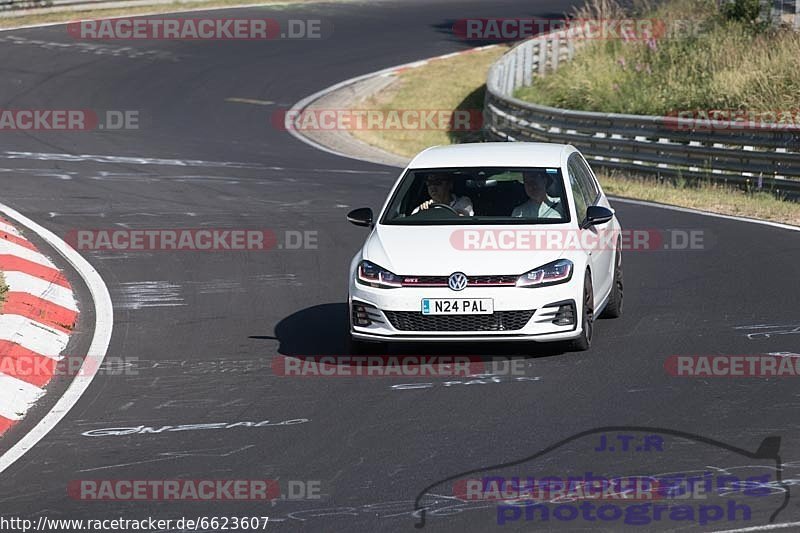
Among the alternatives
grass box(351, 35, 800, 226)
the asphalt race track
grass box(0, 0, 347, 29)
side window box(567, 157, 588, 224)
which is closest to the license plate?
the asphalt race track

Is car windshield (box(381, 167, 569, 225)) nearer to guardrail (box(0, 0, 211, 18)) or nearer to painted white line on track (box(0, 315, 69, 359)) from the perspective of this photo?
painted white line on track (box(0, 315, 69, 359))

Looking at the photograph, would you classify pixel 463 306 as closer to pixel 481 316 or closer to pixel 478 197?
pixel 481 316

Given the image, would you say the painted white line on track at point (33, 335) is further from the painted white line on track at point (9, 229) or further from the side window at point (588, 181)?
the side window at point (588, 181)

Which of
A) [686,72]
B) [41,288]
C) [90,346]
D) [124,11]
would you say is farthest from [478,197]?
[124,11]

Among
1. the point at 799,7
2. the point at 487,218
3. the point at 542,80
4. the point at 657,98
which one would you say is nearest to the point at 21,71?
the point at 542,80

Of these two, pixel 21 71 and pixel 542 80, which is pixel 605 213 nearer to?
pixel 542 80

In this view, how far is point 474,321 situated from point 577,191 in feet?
6.57

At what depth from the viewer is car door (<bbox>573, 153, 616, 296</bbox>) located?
431 inches

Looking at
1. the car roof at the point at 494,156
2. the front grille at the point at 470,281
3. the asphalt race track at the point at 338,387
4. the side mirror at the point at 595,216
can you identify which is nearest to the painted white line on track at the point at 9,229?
the asphalt race track at the point at 338,387

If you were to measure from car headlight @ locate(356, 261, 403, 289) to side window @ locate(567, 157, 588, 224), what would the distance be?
174 cm

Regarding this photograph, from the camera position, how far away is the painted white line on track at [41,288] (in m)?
12.3

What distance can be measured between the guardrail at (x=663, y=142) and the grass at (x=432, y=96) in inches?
92.3

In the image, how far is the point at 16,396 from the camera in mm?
9312

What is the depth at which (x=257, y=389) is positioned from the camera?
9.47 m
